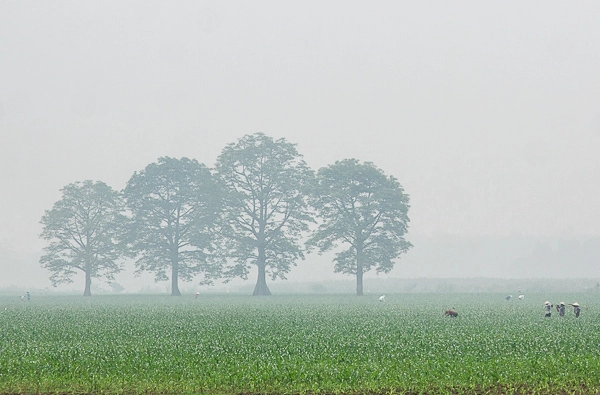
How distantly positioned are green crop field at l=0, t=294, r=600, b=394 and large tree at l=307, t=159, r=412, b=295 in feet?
194

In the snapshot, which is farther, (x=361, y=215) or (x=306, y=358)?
(x=361, y=215)

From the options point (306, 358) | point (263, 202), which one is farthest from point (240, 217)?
point (306, 358)

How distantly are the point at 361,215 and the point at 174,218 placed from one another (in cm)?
2964

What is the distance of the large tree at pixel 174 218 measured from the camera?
347 ft

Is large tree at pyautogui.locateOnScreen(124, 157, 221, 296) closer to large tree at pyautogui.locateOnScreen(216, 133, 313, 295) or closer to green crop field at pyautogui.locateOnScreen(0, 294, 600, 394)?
large tree at pyautogui.locateOnScreen(216, 133, 313, 295)

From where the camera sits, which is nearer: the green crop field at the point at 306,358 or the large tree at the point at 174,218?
the green crop field at the point at 306,358

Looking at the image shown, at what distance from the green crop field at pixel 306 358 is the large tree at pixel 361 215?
194 ft

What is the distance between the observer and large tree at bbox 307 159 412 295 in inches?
3910

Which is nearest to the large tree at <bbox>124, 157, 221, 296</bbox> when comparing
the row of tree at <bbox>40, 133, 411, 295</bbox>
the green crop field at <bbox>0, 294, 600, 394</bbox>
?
the row of tree at <bbox>40, 133, 411, 295</bbox>

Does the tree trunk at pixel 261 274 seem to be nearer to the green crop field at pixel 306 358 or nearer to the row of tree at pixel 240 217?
the row of tree at pixel 240 217

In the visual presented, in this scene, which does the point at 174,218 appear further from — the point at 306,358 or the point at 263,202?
the point at 306,358

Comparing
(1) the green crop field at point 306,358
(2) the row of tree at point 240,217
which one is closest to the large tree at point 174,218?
(2) the row of tree at point 240,217

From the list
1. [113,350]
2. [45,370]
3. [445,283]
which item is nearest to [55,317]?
[113,350]

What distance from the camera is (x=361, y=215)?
101 meters
